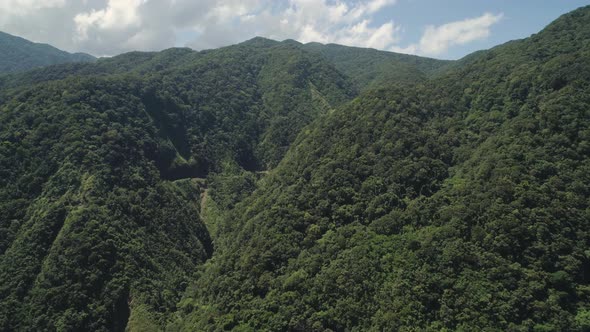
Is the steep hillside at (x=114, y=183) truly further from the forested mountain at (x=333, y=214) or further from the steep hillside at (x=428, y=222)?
the steep hillside at (x=428, y=222)

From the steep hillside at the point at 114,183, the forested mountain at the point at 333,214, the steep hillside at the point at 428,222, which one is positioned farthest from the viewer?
the steep hillside at the point at 114,183

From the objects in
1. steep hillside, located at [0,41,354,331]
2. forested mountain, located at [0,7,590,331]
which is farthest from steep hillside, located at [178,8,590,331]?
steep hillside, located at [0,41,354,331]

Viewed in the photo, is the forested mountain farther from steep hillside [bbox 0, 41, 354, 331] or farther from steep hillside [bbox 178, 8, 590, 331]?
steep hillside [bbox 0, 41, 354, 331]

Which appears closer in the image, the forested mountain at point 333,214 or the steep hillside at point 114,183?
the forested mountain at point 333,214

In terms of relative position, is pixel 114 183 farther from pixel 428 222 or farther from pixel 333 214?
pixel 428 222

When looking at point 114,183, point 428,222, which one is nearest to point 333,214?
point 428,222

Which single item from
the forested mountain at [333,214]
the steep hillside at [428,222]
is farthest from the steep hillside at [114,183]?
the steep hillside at [428,222]

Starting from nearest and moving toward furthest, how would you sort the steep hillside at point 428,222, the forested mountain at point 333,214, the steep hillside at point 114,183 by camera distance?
1. the steep hillside at point 428,222
2. the forested mountain at point 333,214
3. the steep hillside at point 114,183

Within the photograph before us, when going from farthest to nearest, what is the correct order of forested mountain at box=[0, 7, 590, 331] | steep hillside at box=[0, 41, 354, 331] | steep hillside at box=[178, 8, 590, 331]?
steep hillside at box=[0, 41, 354, 331] < forested mountain at box=[0, 7, 590, 331] < steep hillside at box=[178, 8, 590, 331]
